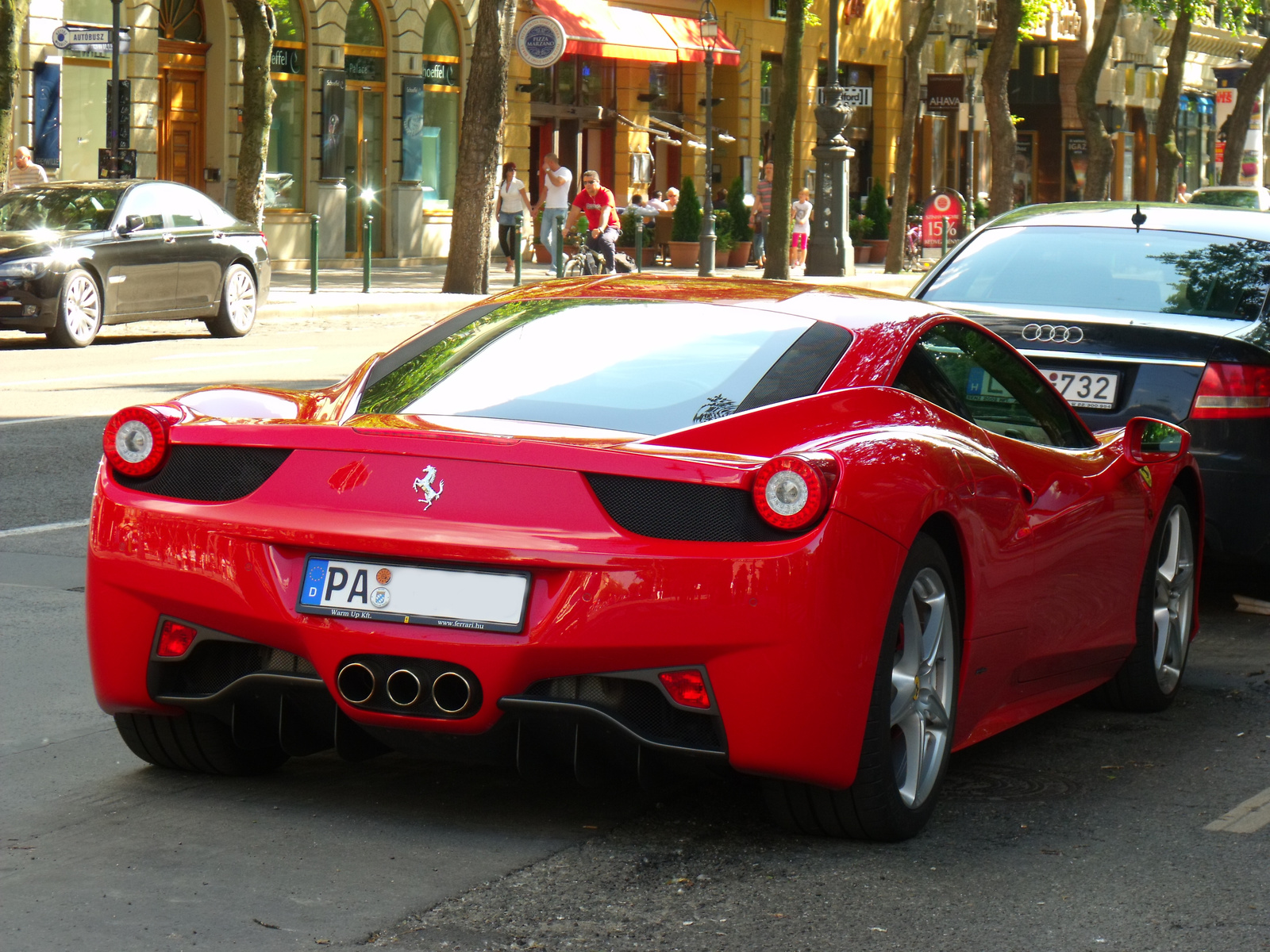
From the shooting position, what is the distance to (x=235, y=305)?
2130 cm

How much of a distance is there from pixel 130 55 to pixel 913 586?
27174 mm

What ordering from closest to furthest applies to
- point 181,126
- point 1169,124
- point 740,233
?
1. point 181,126
2. point 740,233
3. point 1169,124

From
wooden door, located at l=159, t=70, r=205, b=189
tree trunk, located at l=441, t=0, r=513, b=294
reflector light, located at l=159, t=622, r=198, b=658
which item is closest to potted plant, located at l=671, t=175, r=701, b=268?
wooden door, located at l=159, t=70, r=205, b=189

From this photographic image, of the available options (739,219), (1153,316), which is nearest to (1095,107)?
(739,219)

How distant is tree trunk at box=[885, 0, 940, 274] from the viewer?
37.4m

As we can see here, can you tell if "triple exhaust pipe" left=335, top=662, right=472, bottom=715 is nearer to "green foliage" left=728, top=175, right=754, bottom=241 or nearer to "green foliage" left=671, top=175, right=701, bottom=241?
"green foliage" left=671, top=175, right=701, bottom=241

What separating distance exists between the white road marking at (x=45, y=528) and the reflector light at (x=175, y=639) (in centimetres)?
452

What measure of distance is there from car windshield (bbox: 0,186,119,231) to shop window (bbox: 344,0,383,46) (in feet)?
48.5

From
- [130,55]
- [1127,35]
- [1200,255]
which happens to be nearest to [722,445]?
[1200,255]

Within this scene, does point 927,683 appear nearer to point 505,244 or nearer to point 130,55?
point 130,55

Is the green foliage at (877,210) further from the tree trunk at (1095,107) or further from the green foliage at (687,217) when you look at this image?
the green foliage at (687,217)

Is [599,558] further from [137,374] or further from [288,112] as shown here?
[288,112]

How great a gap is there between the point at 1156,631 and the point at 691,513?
2.55 meters

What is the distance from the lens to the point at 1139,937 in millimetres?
4094
